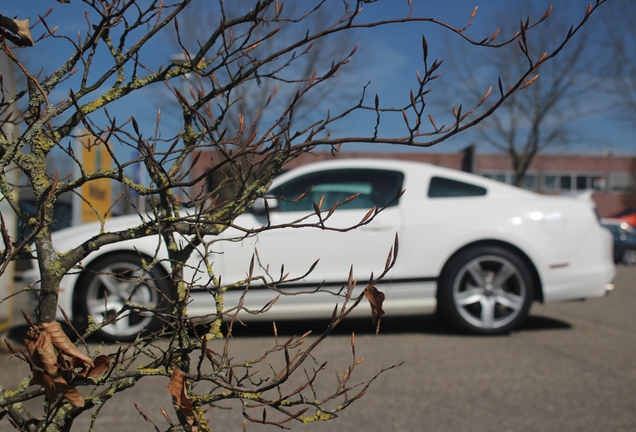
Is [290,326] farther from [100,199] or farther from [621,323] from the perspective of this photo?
[100,199]

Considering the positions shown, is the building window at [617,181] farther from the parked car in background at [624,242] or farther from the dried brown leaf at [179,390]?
the dried brown leaf at [179,390]

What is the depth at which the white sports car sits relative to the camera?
5.86m

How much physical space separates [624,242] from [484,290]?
13335mm

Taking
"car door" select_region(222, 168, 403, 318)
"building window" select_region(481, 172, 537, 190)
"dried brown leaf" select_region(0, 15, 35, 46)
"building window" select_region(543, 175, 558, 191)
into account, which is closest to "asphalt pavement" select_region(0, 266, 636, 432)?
"car door" select_region(222, 168, 403, 318)

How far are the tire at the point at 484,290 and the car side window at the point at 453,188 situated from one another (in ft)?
1.87

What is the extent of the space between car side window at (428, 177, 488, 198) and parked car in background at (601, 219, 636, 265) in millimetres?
12576

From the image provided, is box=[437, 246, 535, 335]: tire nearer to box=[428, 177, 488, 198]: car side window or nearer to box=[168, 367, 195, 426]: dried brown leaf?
box=[428, 177, 488, 198]: car side window

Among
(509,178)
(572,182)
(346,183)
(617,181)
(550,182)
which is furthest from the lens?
(617,181)

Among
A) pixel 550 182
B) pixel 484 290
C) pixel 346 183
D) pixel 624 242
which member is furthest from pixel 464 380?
pixel 550 182

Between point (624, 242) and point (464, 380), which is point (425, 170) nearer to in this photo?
point (464, 380)

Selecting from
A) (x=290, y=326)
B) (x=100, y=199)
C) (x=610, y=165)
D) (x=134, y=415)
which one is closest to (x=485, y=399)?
(x=134, y=415)

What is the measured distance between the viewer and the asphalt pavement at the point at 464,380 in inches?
146

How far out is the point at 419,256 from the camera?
604cm

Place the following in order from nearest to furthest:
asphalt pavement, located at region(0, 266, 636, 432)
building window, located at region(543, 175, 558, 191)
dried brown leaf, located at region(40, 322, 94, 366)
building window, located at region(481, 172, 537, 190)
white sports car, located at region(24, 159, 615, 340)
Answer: dried brown leaf, located at region(40, 322, 94, 366) < asphalt pavement, located at region(0, 266, 636, 432) < white sports car, located at region(24, 159, 615, 340) < building window, located at region(481, 172, 537, 190) < building window, located at region(543, 175, 558, 191)
